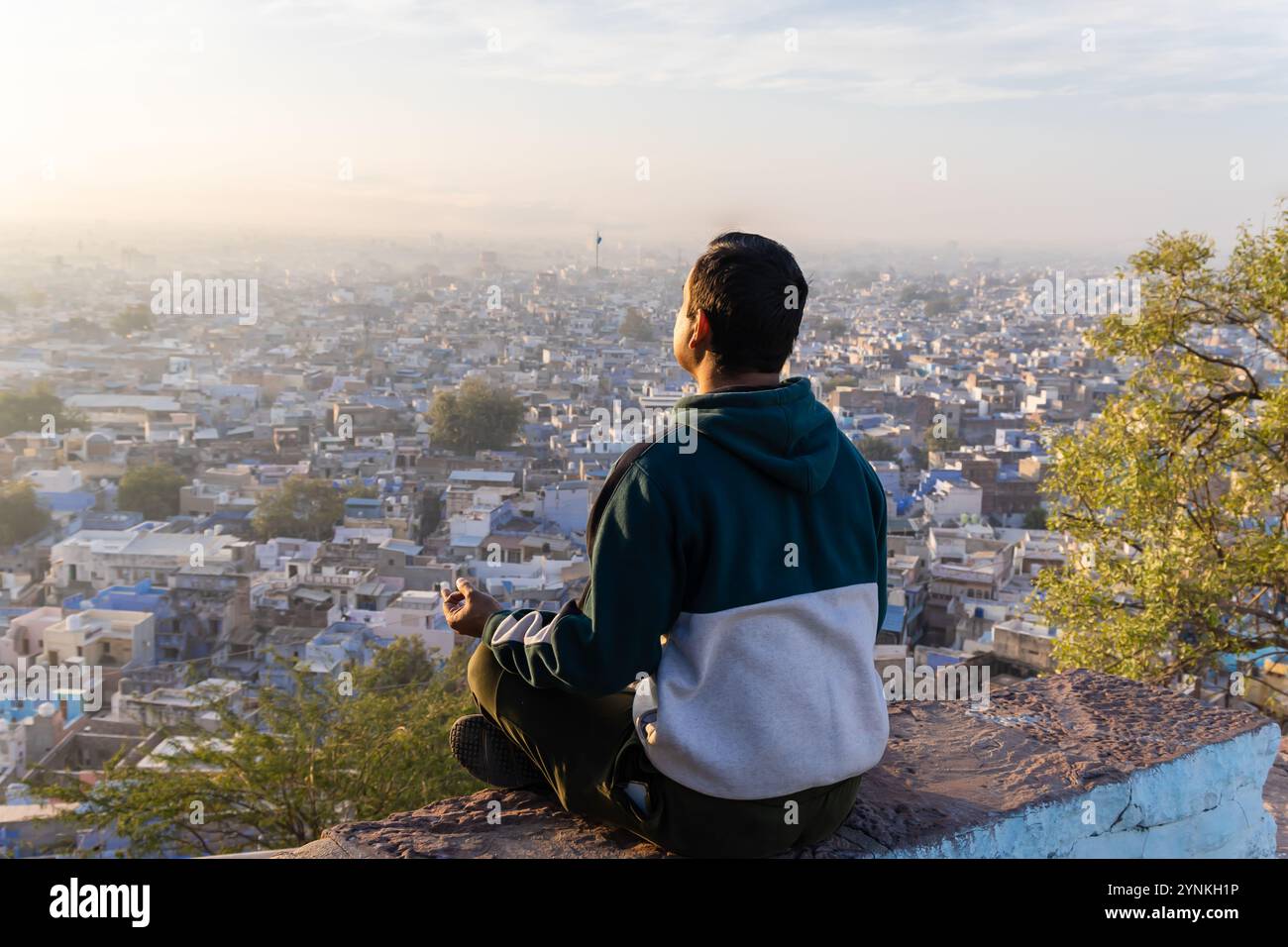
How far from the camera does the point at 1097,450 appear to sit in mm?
4098

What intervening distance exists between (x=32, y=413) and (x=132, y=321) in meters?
8.92

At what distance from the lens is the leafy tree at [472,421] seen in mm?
19188

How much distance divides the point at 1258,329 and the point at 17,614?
34.6 feet

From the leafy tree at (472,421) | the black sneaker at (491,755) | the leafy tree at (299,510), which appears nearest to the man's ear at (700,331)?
the black sneaker at (491,755)

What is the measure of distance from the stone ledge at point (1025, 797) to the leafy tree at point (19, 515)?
567 inches

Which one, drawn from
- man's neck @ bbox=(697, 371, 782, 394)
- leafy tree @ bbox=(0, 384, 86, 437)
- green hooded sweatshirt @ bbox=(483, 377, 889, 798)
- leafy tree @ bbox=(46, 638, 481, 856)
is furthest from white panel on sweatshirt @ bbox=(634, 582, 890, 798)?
leafy tree @ bbox=(0, 384, 86, 437)

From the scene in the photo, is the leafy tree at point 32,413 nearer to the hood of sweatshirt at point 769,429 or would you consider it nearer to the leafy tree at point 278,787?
the leafy tree at point 278,787

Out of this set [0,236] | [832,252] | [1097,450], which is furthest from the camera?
[832,252]

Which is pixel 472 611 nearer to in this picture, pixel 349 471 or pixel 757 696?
pixel 757 696

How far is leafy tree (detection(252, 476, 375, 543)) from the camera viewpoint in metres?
14.0

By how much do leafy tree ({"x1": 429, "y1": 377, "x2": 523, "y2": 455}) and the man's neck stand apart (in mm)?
18011

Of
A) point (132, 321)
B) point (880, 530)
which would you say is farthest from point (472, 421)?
point (880, 530)

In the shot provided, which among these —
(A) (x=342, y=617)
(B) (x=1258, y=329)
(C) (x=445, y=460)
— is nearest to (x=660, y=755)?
(B) (x=1258, y=329)
